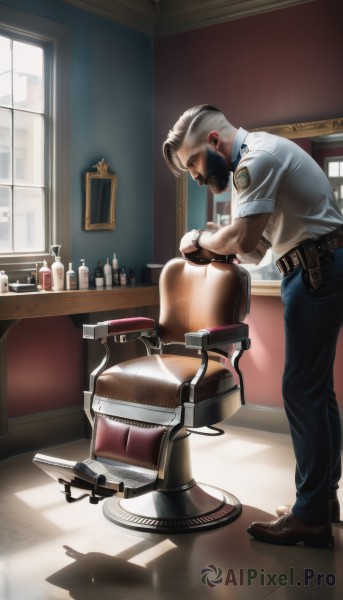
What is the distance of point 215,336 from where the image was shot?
2.71m

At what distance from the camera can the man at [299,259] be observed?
2.48 m

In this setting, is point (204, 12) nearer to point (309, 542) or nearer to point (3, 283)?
point (3, 283)

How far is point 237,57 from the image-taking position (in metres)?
4.42

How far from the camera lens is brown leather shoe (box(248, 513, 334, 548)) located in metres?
2.60

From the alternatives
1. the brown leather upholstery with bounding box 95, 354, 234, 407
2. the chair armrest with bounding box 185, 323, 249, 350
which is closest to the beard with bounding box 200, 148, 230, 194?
the chair armrest with bounding box 185, 323, 249, 350

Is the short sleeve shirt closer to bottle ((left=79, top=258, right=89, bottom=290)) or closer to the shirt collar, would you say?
the shirt collar

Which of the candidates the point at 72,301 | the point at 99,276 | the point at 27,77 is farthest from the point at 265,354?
the point at 27,77

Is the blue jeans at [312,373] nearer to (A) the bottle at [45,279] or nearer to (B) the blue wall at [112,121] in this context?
(A) the bottle at [45,279]

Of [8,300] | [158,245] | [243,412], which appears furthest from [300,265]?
[158,245]

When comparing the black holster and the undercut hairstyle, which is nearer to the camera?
the black holster

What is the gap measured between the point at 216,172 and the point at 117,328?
2.79 ft

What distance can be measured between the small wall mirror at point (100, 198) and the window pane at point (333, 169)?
4.62 feet

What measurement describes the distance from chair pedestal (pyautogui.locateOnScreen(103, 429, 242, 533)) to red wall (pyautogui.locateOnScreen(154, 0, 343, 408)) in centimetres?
148

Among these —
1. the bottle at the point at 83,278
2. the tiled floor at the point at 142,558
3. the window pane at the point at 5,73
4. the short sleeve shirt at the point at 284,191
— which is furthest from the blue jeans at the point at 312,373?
the window pane at the point at 5,73
